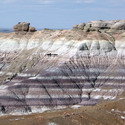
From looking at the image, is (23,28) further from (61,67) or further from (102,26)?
(61,67)

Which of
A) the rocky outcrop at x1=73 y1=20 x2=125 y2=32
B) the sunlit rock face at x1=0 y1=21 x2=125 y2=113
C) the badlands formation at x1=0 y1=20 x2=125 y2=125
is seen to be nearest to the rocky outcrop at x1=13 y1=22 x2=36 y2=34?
the badlands formation at x1=0 y1=20 x2=125 y2=125

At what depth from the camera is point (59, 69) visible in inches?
5433

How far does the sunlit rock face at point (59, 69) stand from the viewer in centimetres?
12619

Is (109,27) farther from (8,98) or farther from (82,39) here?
(8,98)

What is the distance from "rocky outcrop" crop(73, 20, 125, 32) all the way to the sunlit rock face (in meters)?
4.07

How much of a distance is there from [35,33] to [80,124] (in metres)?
98.8

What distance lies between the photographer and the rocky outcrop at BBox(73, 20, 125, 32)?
16262 cm

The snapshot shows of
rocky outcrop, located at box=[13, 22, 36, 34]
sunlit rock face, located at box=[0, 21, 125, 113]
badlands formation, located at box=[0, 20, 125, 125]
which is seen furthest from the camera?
rocky outcrop, located at box=[13, 22, 36, 34]

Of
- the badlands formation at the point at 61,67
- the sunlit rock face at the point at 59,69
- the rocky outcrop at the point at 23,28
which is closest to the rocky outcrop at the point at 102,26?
the badlands formation at the point at 61,67

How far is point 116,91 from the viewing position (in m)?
129

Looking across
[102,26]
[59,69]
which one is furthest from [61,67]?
[102,26]

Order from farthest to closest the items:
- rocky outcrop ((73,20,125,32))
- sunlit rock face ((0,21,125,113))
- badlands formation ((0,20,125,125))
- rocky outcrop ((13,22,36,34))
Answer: rocky outcrop ((13,22,36,34)), rocky outcrop ((73,20,125,32)), sunlit rock face ((0,21,125,113)), badlands formation ((0,20,125,125))

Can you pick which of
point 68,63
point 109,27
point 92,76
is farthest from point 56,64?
point 109,27

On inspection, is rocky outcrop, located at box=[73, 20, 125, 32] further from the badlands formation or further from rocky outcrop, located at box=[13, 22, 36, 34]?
rocky outcrop, located at box=[13, 22, 36, 34]
